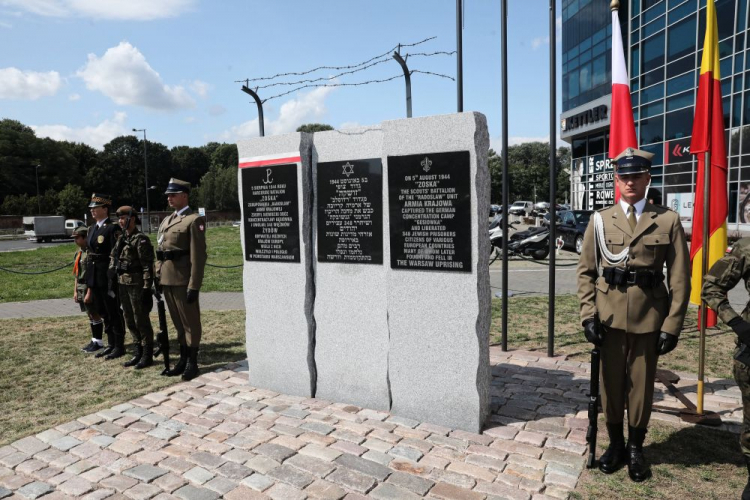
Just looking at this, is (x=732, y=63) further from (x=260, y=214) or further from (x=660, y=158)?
(x=260, y=214)

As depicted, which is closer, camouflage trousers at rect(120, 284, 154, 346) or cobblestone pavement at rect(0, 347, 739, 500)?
cobblestone pavement at rect(0, 347, 739, 500)

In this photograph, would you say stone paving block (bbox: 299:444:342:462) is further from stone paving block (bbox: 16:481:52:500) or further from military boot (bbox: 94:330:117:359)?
military boot (bbox: 94:330:117:359)

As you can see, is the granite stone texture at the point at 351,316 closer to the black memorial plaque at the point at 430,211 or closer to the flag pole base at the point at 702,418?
the black memorial plaque at the point at 430,211

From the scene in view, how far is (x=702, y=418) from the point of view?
4.56 m

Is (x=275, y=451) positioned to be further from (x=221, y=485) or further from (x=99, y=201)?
(x=99, y=201)

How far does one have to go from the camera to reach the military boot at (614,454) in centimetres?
376

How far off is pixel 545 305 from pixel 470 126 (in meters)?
6.47

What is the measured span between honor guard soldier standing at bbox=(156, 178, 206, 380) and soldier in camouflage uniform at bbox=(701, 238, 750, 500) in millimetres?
4777

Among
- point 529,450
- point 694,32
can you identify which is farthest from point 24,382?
point 694,32

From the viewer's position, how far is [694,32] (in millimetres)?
24484

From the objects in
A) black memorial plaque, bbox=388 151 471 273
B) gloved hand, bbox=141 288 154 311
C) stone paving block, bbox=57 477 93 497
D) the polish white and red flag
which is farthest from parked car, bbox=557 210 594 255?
stone paving block, bbox=57 477 93 497

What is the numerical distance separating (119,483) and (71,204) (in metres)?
59.3

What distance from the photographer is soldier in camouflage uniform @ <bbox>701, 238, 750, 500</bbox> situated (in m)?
3.22

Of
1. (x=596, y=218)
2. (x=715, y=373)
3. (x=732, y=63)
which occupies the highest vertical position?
(x=732, y=63)
